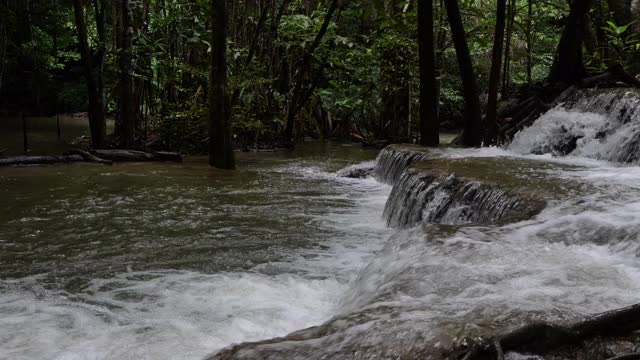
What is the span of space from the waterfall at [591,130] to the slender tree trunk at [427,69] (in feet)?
5.18

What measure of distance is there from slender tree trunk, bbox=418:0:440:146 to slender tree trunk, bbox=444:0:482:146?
45 cm

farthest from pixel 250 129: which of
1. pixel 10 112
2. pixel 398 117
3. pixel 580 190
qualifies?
pixel 10 112

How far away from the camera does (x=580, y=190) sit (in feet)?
19.3

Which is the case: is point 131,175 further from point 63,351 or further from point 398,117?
point 398,117

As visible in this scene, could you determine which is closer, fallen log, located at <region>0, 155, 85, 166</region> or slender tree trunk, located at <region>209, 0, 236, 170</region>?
slender tree trunk, located at <region>209, 0, 236, 170</region>

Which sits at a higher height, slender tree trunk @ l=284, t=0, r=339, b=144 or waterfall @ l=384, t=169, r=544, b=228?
slender tree trunk @ l=284, t=0, r=339, b=144

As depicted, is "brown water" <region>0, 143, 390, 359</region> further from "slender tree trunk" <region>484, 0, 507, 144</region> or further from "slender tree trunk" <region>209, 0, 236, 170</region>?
"slender tree trunk" <region>484, 0, 507, 144</region>

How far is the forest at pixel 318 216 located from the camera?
336 centimetres

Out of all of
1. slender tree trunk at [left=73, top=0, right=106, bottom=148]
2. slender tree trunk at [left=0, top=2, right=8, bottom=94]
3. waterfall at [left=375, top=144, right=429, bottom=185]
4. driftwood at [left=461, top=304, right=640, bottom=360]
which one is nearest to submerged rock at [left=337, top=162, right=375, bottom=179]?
waterfall at [left=375, top=144, right=429, bottom=185]

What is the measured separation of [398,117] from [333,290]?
44.7 ft

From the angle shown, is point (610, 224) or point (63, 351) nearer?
point (63, 351)

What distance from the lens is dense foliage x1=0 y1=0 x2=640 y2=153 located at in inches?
557

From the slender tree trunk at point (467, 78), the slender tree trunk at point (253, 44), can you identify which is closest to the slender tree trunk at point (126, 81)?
the slender tree trunk at point (253, 44)

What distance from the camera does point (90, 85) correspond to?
1322 centimetres
